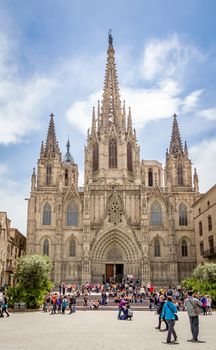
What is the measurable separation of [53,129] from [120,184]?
51.2 ft

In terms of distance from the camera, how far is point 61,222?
55.3 m

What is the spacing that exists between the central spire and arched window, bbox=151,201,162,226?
15176 millimetres

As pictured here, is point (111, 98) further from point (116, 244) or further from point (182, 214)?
point (116, 244)

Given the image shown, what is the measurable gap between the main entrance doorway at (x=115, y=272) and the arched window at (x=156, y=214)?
8.02 metres

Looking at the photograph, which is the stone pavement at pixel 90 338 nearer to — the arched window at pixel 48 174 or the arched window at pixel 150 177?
the arched window at pixel 48 174

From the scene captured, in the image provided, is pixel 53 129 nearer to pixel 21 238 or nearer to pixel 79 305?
pixel 21 238

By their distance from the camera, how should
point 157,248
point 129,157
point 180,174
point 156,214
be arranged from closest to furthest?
point 157,248 → point 156,214 → point 180,174 → point 129,157

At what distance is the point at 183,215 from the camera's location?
188 feet

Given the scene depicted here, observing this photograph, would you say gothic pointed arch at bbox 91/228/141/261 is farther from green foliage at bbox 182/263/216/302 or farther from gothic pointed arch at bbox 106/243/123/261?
green foliage at bbox 182/263/216/302

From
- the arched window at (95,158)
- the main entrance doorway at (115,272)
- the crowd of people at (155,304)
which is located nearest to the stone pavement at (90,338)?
the crowd of people at (155,304)

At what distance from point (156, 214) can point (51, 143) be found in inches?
814

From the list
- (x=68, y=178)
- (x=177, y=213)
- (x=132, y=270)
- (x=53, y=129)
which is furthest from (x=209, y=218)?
(x=68, y=178)

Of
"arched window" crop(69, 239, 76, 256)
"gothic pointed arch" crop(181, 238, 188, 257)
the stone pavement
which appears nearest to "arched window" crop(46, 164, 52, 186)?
"arched window" crop(69, 239, 76, 256)

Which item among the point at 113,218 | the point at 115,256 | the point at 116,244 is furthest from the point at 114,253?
the point at 113,218
